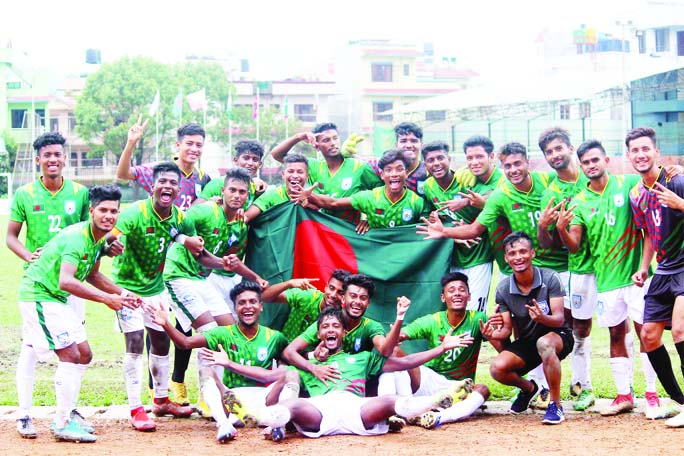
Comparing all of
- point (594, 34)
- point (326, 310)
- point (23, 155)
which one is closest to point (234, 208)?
point (326, 310)

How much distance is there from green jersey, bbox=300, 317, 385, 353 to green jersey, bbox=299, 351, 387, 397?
82 mm

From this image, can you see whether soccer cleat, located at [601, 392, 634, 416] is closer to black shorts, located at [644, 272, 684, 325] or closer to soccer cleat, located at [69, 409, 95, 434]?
black shorts, located at [644, 272, 684, 325]

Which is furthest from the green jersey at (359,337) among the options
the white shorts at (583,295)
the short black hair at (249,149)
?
the short black hair at (249,149)

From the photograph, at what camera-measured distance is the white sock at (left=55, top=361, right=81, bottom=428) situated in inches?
300

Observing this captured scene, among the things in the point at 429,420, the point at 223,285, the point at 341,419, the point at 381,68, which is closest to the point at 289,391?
the point at 341,419

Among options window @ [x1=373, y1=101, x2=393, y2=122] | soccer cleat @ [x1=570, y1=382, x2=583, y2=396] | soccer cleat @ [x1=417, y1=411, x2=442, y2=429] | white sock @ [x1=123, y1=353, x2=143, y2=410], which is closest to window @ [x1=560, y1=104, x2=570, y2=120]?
window @ [x1=373, y1=101, x2=393, y2=122]

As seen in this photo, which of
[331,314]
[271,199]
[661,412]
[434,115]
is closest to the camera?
[661,412]

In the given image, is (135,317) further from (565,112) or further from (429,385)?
(565,112)

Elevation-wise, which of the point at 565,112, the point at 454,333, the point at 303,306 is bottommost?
the point at 454,333

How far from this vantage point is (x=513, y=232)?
8602mm

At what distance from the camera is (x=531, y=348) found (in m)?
8.26

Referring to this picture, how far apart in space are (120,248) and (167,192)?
63 centimetres

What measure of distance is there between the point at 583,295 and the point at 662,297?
91cm

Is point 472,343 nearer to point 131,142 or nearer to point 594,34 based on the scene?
point 131,142
